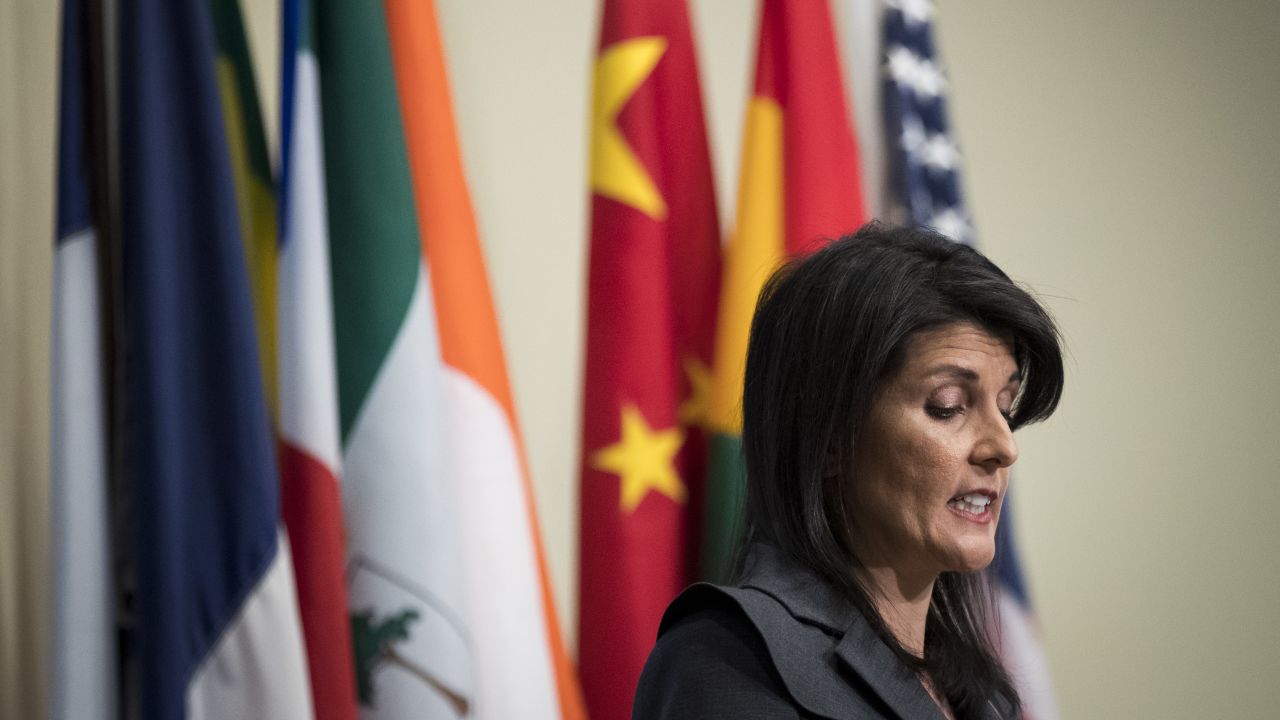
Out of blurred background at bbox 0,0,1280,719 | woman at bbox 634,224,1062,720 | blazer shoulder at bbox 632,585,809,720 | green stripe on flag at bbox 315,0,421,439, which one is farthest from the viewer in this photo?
blurred background at bbox 0,0,1280,719

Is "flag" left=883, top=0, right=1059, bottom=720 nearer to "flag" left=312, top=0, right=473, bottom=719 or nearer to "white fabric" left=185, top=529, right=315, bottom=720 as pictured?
"flag" left=312, top=0, right=473, bottom=719

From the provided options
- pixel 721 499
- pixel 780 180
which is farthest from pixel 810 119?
pixel 721 499

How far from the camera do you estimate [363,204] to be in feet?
6.26

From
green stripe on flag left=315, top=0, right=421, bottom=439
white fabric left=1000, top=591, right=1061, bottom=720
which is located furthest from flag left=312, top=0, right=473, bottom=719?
white fabric left=1000, top=591, right=1061, bottom=720

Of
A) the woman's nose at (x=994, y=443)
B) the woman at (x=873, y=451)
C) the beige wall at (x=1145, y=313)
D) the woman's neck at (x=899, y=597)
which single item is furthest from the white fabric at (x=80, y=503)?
the beige wall at (x=1145, y=313)

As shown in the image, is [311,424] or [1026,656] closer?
[311,424]

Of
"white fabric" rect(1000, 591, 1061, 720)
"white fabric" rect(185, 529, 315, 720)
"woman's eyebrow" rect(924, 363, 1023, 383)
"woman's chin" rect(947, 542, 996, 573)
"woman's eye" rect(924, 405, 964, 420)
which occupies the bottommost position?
"white fabric" rect(1000, 591, 1061, 720)

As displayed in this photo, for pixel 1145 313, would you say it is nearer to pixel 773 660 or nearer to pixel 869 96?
pixel 869 96

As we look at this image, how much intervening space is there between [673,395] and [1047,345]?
0.88m

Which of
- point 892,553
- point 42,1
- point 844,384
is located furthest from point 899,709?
point 42,1

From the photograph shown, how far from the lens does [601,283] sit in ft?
6.89

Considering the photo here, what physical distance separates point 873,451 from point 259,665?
90 cm

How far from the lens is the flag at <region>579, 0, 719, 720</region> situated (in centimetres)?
204

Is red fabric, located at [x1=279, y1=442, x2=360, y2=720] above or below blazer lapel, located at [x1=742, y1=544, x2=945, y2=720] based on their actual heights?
below
